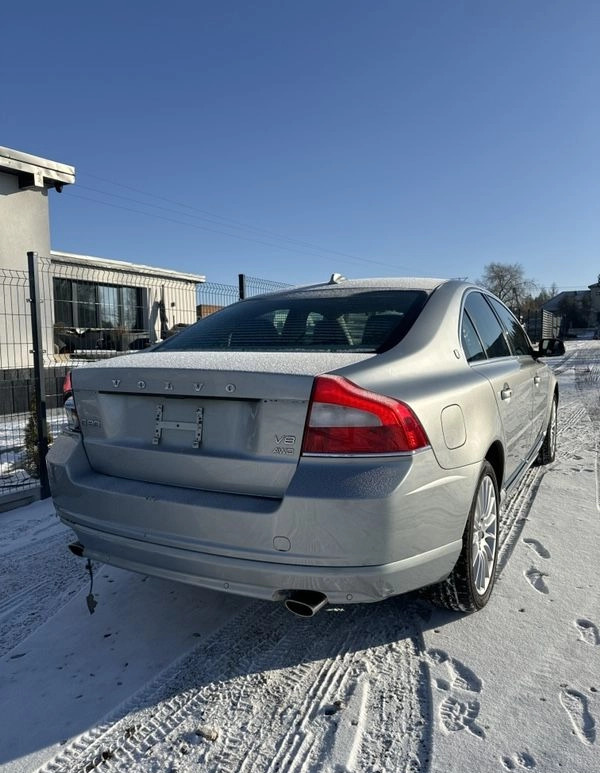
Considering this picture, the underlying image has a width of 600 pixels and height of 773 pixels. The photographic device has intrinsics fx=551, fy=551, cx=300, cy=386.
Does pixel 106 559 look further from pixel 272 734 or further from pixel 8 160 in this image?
pixel 8 160

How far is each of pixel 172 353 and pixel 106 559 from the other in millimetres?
967

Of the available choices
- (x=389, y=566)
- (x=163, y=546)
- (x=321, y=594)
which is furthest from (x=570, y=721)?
(x=163, y=546)

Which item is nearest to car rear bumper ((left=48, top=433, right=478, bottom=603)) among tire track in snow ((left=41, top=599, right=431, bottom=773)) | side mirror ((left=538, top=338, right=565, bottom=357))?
tire track in snow ((left=41, top=599, right=431, bottom=773))

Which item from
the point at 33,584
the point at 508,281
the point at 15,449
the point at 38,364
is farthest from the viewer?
the point at 508,281

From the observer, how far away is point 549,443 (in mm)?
5250

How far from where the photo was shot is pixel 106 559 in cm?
242

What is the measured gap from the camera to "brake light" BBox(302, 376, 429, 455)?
6.39 feet

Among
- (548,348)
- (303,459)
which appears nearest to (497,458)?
(303,459)

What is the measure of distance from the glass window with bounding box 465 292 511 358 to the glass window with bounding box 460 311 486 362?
0.08 m

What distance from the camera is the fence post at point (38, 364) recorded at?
4.65 m

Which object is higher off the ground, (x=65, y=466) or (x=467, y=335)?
(x=467, y=335)

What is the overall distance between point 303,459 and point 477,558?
1.15 meters

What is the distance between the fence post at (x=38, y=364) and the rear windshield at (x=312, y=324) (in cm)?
215

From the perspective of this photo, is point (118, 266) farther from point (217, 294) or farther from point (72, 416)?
point (72, 416)
